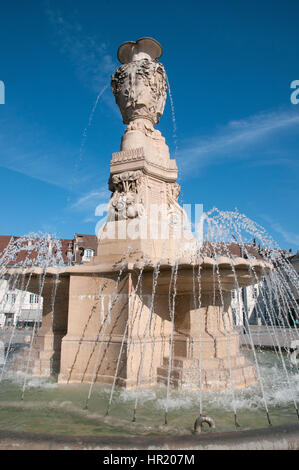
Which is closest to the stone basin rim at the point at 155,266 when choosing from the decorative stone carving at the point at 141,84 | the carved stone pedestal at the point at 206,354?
the carved stone pedestal at the point at 206,354

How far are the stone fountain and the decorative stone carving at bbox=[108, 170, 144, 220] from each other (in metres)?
0.03

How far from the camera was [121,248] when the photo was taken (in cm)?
876

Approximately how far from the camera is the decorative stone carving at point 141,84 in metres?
10.6

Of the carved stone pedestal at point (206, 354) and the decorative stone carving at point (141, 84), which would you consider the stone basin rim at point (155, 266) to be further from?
the decorative stone carving at point (141, 84)

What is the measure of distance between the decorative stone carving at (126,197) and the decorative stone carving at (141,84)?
196 cm

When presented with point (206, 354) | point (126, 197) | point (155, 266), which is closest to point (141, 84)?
point (126, 197)

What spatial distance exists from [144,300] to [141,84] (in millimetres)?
6570

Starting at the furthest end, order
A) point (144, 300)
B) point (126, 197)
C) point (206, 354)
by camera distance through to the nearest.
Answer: point (126, 197) < point (144, 300) < point (206, 354)

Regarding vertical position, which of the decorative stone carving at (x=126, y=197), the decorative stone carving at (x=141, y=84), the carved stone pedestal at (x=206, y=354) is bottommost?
the carved stone pedestal at (x=206, y=354)

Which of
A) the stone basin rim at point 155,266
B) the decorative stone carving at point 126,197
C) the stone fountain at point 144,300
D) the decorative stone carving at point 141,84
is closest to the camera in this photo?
the stone basin rim at point 155,266

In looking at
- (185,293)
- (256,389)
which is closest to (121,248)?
(185,293)

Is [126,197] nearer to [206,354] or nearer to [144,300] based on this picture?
[144,300]

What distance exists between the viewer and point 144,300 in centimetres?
799
